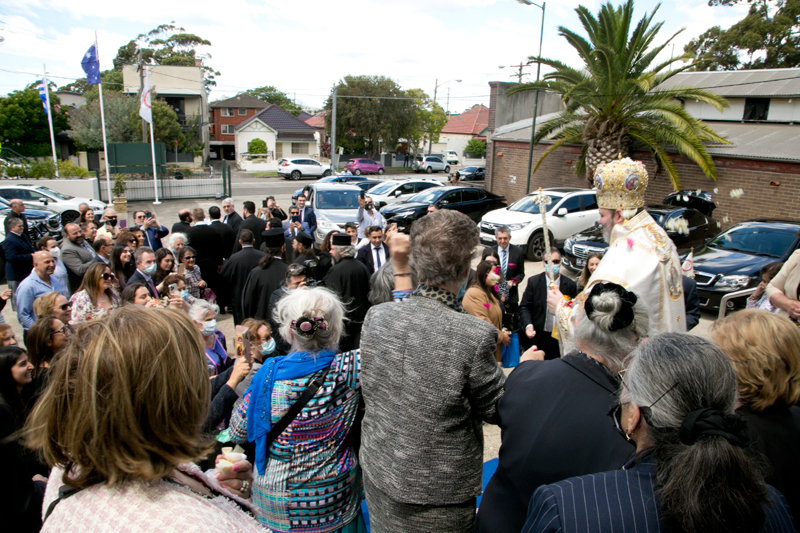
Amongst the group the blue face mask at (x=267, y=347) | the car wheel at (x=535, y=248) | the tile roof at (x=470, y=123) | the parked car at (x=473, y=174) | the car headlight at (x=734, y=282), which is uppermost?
the tile roof at (x=470, y=123)

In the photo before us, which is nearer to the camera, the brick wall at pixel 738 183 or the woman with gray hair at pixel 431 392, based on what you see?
the woman with gray hair at pixel 431 392

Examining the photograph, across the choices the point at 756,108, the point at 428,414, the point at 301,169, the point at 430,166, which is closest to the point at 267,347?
the point at 428,414

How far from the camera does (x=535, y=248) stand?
13.2 m

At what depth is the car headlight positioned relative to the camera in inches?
331

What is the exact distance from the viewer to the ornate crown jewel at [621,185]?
295cm

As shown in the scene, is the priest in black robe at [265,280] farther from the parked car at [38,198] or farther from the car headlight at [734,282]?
the parked car at [38,198]

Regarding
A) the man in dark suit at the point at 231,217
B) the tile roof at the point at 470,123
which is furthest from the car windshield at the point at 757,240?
the tile roof at the point at 470,123

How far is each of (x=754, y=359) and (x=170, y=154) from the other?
51692 mm

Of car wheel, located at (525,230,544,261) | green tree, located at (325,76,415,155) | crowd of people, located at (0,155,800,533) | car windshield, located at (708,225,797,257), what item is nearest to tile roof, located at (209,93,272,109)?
green tree, located at (325,76,415,155)

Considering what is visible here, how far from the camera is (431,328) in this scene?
1.95m

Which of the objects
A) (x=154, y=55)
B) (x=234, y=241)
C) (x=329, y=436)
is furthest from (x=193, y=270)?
(x=154, y=55)

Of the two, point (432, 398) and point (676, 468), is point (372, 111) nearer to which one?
point (432, 398)

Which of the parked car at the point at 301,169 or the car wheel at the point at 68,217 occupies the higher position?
the parked car at the point at 301,169

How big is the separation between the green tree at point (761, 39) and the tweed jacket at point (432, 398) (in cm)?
3383
